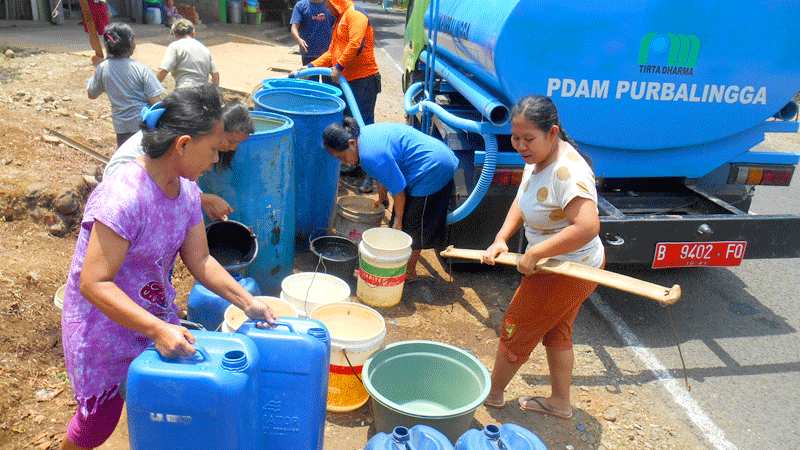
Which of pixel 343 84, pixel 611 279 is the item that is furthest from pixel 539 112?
pixel 343 84

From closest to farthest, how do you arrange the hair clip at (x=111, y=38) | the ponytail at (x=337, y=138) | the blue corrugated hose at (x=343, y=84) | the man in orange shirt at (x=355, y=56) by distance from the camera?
the ponytail at (x=337, y=138)
the hair clip at (x=111, y=38)
the blue corrugated hose at (x=343, y=84)
the man in orange shirt at (x=355, y=56)

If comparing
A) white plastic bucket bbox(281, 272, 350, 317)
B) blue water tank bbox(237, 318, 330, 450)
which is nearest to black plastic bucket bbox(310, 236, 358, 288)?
white plastic bucket bbox(281, 272, 350, 317)

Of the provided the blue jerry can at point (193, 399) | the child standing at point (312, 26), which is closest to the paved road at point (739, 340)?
the blue jerry can at point (193, 399)

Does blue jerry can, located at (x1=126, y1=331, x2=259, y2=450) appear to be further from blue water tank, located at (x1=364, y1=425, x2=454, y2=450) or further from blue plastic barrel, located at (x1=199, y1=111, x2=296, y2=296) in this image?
blue plastic barrel, located at (x1=199, y1=111, x2=296, y2=296)

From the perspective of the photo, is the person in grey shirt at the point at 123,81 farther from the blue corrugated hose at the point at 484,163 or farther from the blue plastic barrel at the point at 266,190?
the blue corrugated hose at the point at 484,163

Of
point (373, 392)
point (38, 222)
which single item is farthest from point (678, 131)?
point (38, 222)

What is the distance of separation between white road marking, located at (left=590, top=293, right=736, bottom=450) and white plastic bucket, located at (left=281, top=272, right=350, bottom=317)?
189 cm

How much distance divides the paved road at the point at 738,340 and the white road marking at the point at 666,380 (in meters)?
0.04

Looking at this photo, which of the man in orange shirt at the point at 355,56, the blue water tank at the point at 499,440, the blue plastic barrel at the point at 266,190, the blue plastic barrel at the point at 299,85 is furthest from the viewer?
the man in orange shirt at the point at 355,56

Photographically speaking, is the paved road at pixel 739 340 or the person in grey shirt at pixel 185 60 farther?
the person in grey shirt at pixel 185 60

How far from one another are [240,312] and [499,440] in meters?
1.61

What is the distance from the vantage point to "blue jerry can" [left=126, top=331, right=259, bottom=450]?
5.65 ft

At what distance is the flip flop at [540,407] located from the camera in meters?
3.31

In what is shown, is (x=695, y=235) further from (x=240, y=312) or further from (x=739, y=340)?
(x=240, y=312)
